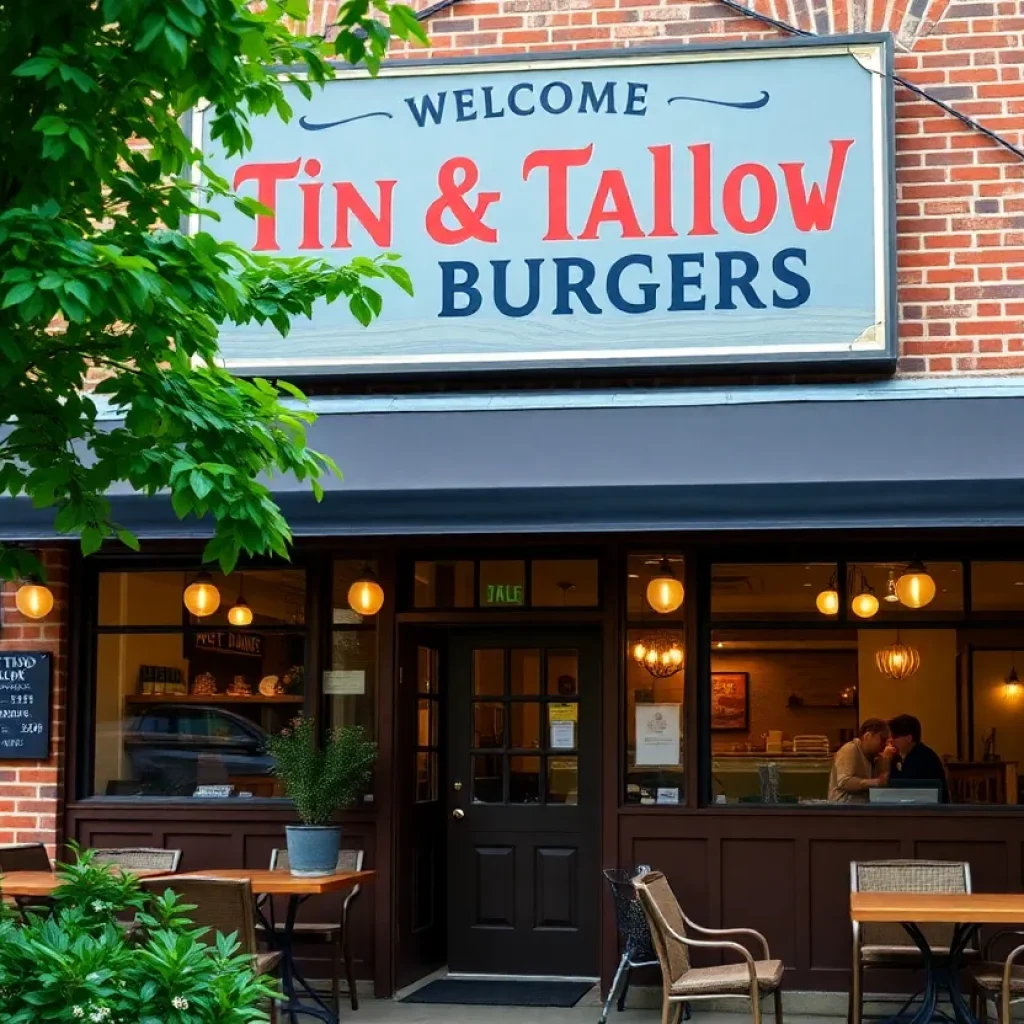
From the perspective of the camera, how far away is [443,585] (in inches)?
409

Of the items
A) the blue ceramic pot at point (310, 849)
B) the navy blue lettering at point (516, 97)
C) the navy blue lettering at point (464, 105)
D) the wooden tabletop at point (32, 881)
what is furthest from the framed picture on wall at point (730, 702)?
the navy blue lettering at point (464, 105)

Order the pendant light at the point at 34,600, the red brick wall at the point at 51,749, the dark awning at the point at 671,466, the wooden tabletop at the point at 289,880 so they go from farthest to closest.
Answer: the red brick wall at the point at 51,749, the pendant light at the point at 34,600, the wooden tabletop at the point at 289,880, the dark awning at the point at 671,466

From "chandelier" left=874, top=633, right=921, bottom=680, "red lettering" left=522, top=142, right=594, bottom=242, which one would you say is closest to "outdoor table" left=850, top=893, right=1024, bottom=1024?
"chandelier" left=874, top=633, right=921, bottom=680

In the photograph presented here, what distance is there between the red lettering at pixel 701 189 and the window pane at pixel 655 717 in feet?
7.87

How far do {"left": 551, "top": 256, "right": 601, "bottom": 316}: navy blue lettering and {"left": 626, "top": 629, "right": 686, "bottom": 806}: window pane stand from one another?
6.54ft

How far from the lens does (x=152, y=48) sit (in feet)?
15.0

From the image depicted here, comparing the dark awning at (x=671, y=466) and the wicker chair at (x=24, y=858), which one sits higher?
the dark awning at (x=671, y=466)

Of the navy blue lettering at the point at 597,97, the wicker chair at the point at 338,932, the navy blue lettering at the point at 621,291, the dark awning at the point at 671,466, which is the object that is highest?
the navy blue lettering at the point at 597,97

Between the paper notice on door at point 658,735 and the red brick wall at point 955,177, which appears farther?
the paper notice on door at point 658,735

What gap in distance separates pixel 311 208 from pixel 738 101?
2.62 meters

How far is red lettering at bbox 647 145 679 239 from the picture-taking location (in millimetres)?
9484

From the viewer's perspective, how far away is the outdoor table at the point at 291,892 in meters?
8.52

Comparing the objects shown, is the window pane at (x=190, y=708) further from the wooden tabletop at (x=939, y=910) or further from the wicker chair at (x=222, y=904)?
the wooden tabletop at (x=939, y=910)

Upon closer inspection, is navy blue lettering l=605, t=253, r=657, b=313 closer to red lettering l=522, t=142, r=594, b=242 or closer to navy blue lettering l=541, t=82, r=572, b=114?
red lettering l=522, t=142, r=594, b=242
